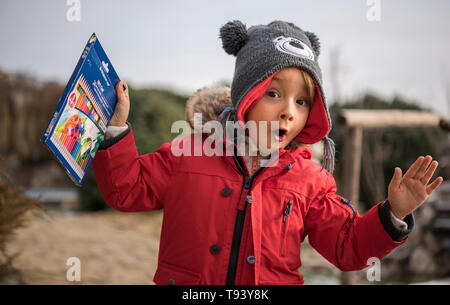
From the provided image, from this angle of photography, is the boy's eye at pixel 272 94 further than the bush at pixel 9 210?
No

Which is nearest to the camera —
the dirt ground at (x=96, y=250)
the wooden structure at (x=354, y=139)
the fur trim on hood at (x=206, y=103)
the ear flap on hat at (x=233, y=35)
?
the ear flap on hat at (x=233, y=35)

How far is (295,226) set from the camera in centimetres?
162

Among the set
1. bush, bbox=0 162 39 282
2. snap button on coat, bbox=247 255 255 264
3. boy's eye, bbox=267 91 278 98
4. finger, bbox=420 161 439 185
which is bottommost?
bush, bbox=0 162 39 282

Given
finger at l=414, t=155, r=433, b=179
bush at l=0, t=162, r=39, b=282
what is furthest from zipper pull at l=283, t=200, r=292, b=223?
bush at l=0, t=162, r=39, b=282

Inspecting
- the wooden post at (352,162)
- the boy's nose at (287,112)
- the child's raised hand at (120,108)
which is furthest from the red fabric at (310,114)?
the wooden post at (352,162)

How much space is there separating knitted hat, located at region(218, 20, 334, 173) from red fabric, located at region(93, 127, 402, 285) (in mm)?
151

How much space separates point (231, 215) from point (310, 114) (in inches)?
20.6

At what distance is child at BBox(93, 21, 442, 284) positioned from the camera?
153cm

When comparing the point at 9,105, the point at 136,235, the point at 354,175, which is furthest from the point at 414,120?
the point at 9,105

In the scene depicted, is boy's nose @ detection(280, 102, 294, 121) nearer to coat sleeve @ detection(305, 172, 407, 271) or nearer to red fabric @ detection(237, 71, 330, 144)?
red fabric @ detection(237, 71, 330, 144)

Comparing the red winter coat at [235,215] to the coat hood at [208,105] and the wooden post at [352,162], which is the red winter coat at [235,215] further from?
the wooden post at [352,162]

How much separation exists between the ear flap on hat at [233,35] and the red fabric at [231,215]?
45cm

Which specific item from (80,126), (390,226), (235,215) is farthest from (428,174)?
(80,126)

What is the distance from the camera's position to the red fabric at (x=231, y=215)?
1539 mm
